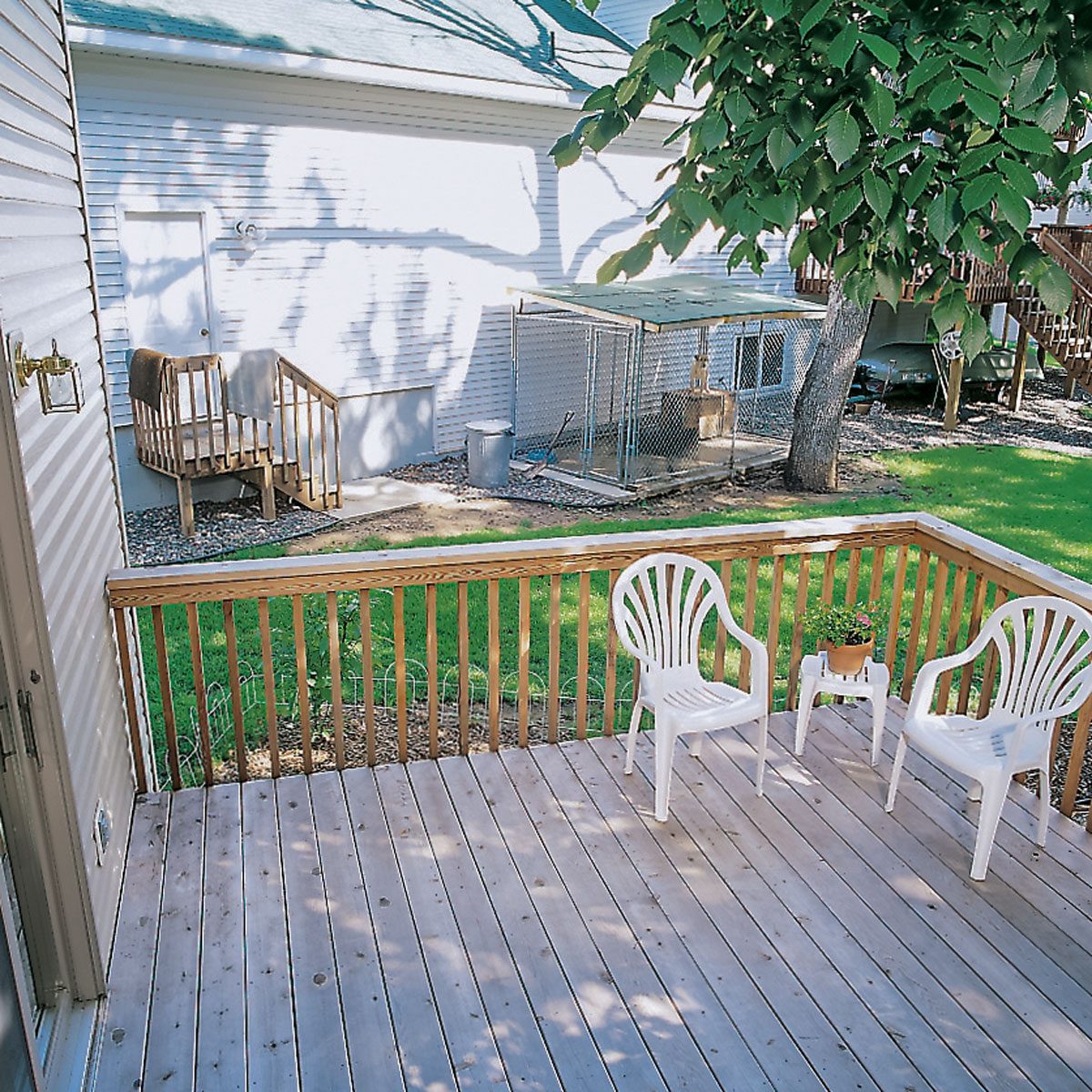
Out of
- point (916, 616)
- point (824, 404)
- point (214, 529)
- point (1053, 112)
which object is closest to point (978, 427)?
point (824, 404)

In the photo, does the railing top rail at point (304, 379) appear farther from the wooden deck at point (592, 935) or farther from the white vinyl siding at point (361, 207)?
the wooden deck at point (592, 935)

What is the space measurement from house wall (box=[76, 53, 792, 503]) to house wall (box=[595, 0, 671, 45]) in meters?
2.12

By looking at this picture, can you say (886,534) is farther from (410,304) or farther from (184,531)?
(410,304)

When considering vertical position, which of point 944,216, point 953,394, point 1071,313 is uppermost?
point 944,216

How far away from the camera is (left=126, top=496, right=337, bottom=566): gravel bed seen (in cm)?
777

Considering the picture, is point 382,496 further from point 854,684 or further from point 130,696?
point 854,684

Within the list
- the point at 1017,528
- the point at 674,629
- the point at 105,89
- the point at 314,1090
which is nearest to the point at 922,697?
the point at 674,629

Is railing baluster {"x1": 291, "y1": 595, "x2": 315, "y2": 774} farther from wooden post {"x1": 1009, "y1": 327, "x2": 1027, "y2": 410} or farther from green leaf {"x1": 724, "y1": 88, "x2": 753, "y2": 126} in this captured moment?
wooden post {"x1": 1009, "y1": 327, "x2": 1027, "y2": 410}

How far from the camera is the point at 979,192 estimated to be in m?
1.49

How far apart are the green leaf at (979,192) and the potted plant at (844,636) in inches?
101

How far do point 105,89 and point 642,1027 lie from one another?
7.84 metres

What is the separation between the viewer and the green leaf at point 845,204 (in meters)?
1.65

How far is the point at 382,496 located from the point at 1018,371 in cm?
912

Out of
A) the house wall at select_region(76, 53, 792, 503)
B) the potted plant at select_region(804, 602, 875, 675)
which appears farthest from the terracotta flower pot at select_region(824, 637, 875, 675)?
the house wall at select_region(76, 53, 792, 503)
